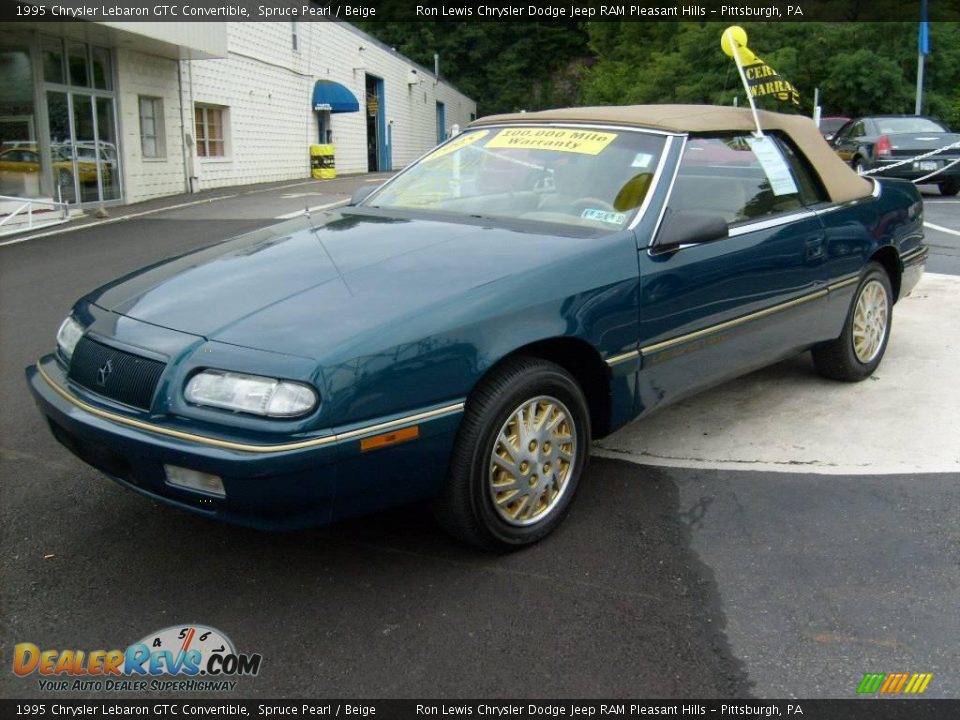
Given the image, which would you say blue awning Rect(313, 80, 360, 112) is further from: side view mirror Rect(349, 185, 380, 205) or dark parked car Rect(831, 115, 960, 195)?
side view mirror Rect(349, 185, 380, 205)

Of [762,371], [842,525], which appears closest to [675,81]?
[762,371]

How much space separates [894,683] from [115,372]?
259 centimetres

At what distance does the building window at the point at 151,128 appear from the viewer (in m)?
18.9

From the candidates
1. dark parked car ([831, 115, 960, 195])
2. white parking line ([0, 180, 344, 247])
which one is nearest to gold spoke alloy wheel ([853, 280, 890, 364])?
white parking line ([0, 180, 344, 247])

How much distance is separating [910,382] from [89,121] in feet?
52.0

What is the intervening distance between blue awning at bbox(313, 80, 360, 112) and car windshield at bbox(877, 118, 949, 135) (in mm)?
16949

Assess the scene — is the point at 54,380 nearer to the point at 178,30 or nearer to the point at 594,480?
the point at 594,480

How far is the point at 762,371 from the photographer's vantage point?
5750 millimetres

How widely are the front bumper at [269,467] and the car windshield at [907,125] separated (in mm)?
17714

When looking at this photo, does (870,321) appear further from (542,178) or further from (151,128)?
(151,128)

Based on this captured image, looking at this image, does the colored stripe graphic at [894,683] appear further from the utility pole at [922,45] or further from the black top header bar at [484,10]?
the utility pole at [922,45]

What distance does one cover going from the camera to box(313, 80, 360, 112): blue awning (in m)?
29.0

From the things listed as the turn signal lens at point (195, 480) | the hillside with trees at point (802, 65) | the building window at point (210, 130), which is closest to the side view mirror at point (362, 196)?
the turn signal lens at point (195, 480)

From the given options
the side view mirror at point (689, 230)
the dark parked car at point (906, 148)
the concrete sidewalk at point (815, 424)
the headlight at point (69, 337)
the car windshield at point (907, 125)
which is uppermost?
the car windshield at point (907, 125)
